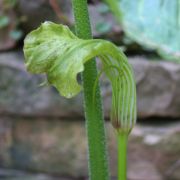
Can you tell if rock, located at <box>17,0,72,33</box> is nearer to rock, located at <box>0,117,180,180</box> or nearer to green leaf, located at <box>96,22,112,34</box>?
green leaf, located at <box>96,22,112,34</box>

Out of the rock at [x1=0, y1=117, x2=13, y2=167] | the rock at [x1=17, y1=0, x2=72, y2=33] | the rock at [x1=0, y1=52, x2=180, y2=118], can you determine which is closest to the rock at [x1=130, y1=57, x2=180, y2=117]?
the rock at [x1=0, y1=52, x2=180, y2=118]

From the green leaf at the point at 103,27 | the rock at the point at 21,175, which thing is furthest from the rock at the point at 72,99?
the rock at the point at 21,175

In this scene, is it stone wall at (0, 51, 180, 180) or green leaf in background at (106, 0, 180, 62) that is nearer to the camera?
green leaf in background at (106, 0, 180, 62)

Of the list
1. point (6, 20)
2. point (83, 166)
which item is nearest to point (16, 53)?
point (6, 20)

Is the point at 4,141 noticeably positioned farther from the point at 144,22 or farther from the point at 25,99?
the point at 144,22

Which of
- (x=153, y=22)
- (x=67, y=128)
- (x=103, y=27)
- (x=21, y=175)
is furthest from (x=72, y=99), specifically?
(x=153, y=22)

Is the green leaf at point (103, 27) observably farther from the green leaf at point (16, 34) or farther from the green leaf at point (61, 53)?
the green leaf at point (61, 53)
